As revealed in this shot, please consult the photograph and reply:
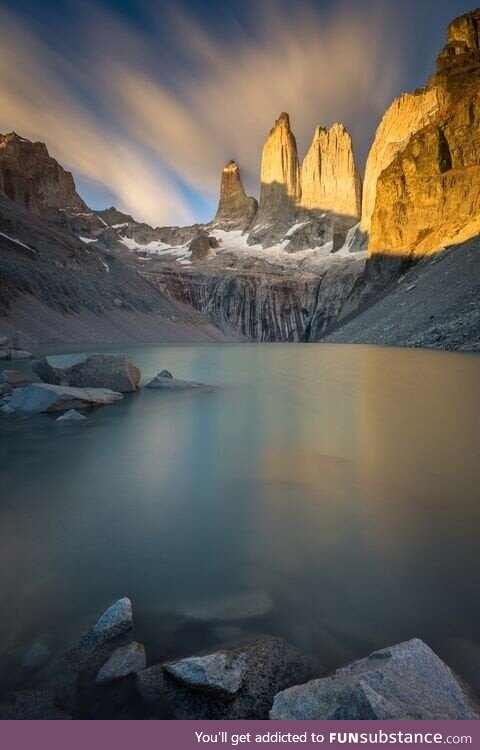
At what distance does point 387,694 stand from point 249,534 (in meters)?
1.98

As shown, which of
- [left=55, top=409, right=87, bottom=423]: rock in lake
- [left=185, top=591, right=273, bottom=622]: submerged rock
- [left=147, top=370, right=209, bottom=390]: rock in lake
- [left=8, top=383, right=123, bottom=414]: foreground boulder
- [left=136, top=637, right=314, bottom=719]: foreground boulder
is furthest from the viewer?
[left=147, top=370, right=209, bottom=390]: rock in lake

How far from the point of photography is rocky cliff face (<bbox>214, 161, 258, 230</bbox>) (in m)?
153

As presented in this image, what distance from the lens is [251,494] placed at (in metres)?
4.52

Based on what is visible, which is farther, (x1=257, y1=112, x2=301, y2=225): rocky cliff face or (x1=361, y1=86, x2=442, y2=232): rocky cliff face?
(x1=257, y1=112, x2=301, y2=225): rocky cliff face

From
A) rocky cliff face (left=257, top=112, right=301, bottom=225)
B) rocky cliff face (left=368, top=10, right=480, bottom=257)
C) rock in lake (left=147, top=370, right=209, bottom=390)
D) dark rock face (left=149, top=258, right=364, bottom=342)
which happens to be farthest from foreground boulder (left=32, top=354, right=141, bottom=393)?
rocky cliff face (left=257, top=112, right=301, bottom=225)

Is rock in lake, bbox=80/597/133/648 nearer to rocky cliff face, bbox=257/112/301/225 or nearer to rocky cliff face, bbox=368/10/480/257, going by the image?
rocky cliff face, bbox=368/10/480/257

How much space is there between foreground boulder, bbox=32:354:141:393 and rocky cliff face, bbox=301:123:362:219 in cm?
12502

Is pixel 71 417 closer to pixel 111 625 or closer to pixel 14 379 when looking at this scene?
pixel 14 379

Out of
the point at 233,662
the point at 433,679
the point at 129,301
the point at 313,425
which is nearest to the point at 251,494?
the point at 233,662

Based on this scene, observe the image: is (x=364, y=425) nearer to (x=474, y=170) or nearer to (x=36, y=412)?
(x=36, y=412)

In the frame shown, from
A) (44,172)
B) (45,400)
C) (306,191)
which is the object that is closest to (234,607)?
(45,400)

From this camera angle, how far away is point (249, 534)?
3.60 metres

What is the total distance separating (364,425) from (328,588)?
5243 millimetres

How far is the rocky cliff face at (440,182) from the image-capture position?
147ft
